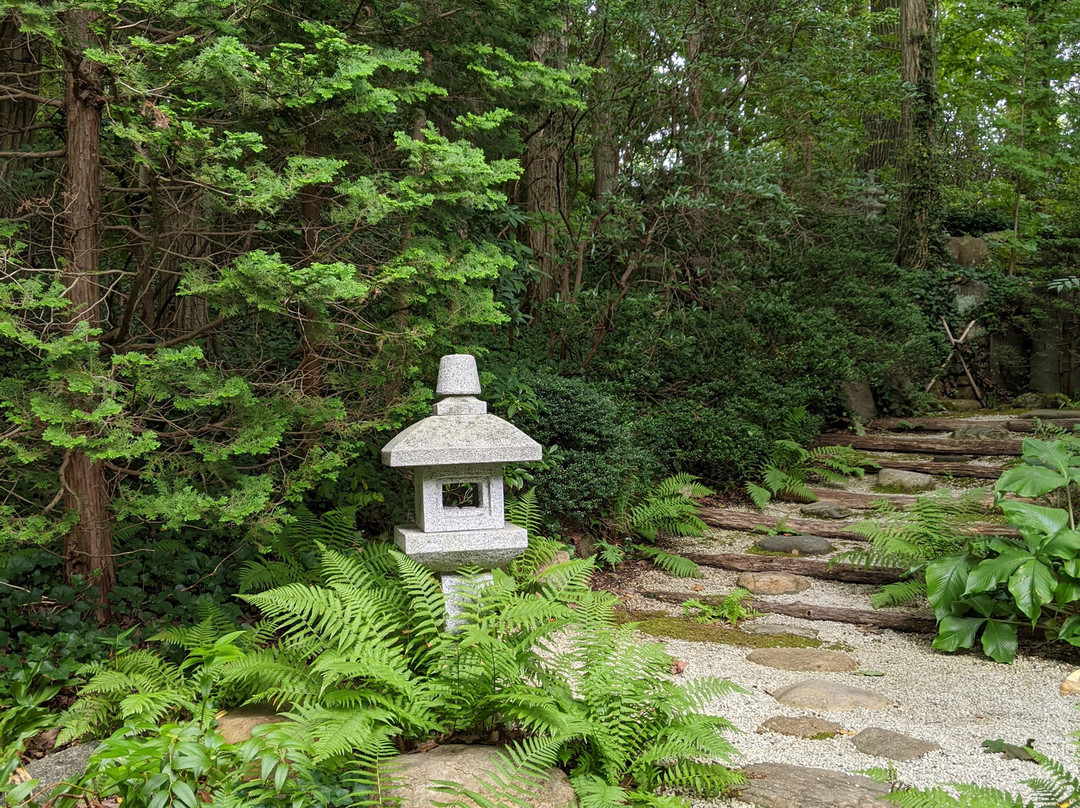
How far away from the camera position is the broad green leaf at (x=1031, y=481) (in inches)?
154

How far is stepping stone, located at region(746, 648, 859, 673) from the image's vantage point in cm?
420

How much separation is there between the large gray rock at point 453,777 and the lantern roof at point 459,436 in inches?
51.9

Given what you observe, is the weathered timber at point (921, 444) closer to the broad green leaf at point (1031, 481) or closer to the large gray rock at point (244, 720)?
the broad green leaf at point (1031, 481)

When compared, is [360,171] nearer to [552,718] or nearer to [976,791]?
[552,718]

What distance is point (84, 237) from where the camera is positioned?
12.2 feet

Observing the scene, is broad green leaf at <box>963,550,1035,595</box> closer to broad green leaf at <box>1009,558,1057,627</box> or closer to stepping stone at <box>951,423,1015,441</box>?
broad green leaf at <box>1009,558,1057,627</box>

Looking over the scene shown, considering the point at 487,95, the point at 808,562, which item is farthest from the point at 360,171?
the point at 808,562

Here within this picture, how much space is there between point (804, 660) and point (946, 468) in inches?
160

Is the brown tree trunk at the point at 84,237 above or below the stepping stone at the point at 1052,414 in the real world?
above

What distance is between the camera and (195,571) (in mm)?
4406

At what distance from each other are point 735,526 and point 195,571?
4527mm

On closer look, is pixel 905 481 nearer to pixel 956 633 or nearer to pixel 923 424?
pixel 923 424

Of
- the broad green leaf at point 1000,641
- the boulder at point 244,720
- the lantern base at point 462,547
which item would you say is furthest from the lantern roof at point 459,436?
the broad green leaf at point 1000,641

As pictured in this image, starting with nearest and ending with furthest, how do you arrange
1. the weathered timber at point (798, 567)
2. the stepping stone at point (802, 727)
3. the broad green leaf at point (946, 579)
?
the stepping stone at point (802, 727), the broad green leaf at point (946, 579), the weathered timber at point (798, 567)
